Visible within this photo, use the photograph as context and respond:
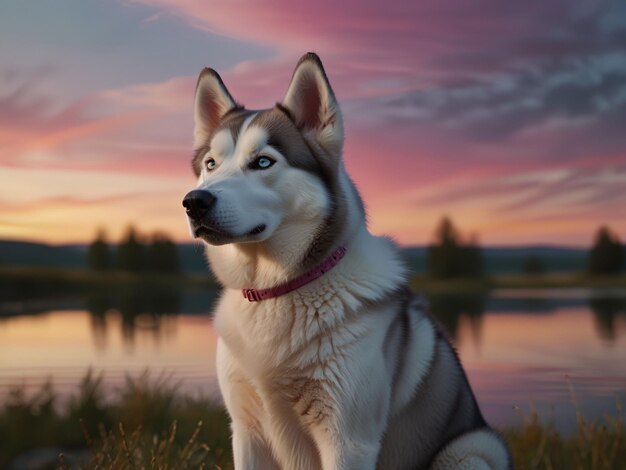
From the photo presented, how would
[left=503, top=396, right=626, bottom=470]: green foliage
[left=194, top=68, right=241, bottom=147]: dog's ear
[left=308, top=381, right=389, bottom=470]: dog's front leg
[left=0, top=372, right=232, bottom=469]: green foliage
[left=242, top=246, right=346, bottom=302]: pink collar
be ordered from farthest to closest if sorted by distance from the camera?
[left=0, top=372, right=232, bottom=469]: green foliage → [left=503, top=396, right=626, bottom=470]: green foliage → [left=194, top=68, right=241, bottom=147]: dog's ear → [left=242, top=246, right=346, bottom=302]: pink collar → [left=308, top=381, right=389, bottom=470]: dog's front leg

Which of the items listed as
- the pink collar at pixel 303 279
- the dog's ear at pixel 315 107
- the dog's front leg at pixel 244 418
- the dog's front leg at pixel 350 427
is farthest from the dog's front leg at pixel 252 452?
the dog's ear at pixel 315 107

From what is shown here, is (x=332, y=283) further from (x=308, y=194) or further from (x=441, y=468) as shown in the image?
(x=441, y=468)

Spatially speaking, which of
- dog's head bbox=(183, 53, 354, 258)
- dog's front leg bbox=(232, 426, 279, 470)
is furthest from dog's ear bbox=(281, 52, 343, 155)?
dog's front leg bbox=(232, 426, 279, 470)

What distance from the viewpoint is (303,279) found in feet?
15.3

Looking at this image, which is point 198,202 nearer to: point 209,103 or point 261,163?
point 261,163

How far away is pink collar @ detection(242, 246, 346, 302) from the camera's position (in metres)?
4.66

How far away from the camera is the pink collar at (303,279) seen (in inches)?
183

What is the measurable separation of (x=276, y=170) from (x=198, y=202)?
0.56 metres

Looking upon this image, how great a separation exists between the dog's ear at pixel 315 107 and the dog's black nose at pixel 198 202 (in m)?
0.86

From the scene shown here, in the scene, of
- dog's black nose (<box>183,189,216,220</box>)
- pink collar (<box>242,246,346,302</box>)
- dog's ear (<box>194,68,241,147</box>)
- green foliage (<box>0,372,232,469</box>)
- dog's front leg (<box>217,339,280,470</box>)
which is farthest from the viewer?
green foliage (<box>0,372,232,469</box>)

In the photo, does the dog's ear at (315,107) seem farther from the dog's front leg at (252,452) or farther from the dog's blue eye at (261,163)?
the dog's front leg at (252,452)

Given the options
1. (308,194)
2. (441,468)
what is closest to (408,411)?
(441,468)

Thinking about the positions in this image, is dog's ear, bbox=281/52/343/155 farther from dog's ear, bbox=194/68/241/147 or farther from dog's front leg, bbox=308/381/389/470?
dog's front leg, bbox=308/381/389/470

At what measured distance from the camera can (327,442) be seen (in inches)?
181
